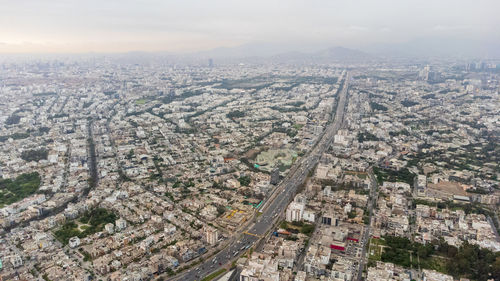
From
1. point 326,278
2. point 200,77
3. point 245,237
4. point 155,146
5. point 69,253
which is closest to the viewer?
point 326,278

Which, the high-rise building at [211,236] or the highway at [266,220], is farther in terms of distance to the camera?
the high-rise building at [211,236]

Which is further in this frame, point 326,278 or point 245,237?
point 245,237

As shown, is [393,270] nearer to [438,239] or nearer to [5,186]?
[438,239]

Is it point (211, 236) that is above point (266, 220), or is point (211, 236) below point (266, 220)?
above

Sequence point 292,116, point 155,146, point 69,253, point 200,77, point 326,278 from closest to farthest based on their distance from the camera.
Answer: point 326,278 → point 69,253 → point 155,146 → point 292,116 → point 200,77

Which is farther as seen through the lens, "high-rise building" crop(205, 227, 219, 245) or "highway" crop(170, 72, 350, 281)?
"high-rise building" crop(205, 227, 219, 245)

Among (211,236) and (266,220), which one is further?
(266,220)

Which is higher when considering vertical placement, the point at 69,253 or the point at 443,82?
the point at 443,82

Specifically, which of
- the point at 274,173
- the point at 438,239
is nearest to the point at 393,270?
the point at 438,239
